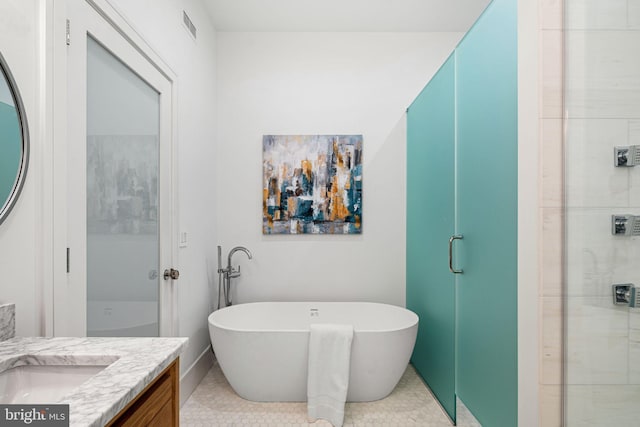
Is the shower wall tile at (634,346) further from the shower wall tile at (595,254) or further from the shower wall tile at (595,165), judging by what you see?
the shower wall tile at (595,165)

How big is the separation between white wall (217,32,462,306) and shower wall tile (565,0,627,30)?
1946mm

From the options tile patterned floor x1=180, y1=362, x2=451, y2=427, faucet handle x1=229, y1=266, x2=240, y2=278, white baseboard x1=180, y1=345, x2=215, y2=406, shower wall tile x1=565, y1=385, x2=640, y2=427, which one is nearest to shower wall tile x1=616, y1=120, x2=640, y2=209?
shower wall tile x1=565, y1=385, x2=640, y2=427

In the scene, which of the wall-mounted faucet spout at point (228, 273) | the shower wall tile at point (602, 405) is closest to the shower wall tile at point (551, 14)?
the shower wall tile at point (602, 405)

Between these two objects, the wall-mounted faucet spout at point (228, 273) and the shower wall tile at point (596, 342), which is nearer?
the shower wall tile at point (596, 342)

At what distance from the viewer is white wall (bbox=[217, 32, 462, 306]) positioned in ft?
10.5

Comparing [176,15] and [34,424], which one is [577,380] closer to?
[34,424]

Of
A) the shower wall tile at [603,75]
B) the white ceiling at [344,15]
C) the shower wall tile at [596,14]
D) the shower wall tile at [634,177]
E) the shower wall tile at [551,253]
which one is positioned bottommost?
the shower wall tile at [551,253]

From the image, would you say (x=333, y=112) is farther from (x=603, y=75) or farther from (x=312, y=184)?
(x=603, y=75)

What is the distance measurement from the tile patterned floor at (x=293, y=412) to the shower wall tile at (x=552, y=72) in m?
1.82

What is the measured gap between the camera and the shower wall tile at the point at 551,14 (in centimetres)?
131

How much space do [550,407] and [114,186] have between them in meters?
2.03

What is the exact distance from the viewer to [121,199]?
5.82 feet

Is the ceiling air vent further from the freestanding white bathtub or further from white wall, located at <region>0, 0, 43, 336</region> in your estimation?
the freestanding white bathtub

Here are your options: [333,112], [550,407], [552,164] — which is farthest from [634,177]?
[333,112]
